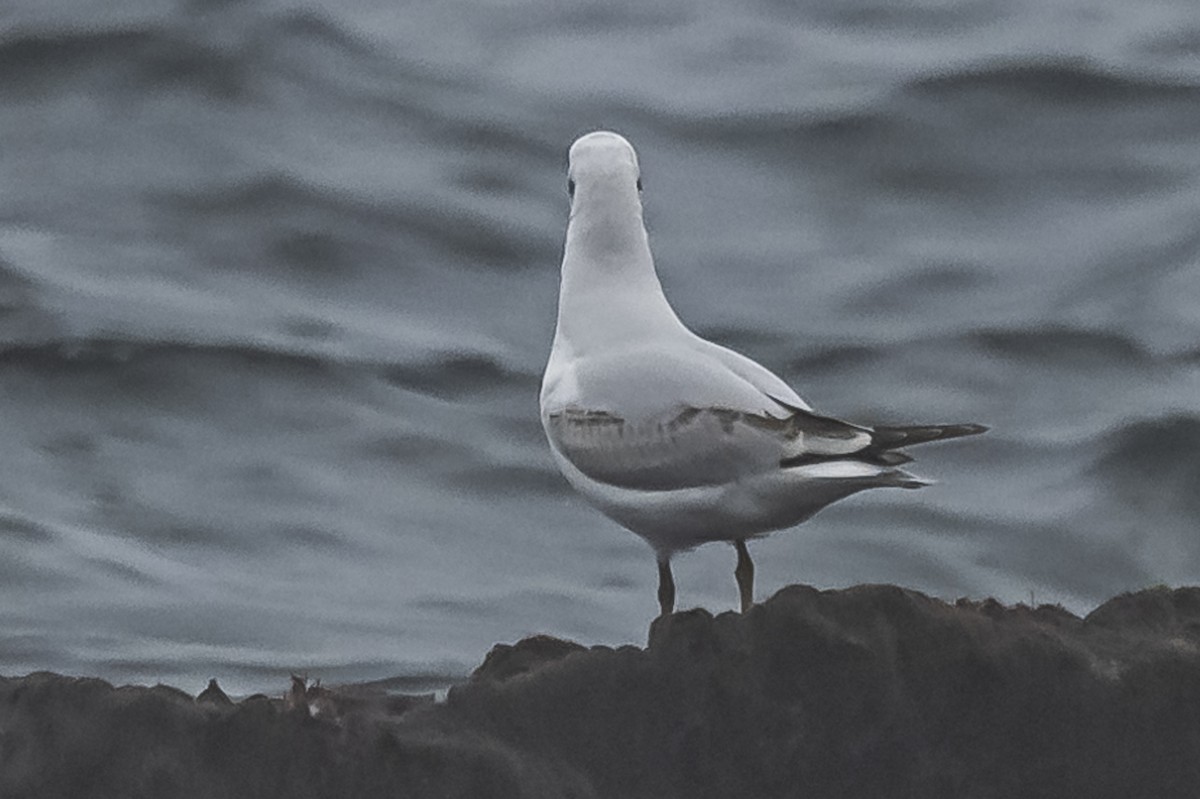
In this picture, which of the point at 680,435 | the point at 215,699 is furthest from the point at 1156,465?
the point at 215,699

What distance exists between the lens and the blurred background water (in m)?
10.7

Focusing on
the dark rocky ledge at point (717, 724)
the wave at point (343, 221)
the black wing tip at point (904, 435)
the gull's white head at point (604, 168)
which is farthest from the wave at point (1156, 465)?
the dark rocky ledge at point (717, 724)


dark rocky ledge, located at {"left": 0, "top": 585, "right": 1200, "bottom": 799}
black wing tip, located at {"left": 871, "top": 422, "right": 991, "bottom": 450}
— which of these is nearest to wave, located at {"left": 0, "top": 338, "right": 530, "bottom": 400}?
black wing tip, located at {"left": 871, "top": 422, "right": 991, "bottom": 450}

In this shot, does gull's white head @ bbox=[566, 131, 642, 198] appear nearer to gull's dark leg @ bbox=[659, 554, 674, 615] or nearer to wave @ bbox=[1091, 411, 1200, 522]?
gull's dark leg @ bbox=[659, 554, 674, 615]

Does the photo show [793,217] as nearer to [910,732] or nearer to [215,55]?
[215,55]

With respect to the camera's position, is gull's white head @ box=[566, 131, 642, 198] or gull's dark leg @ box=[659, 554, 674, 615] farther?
gull's white head @ box=[566, 131, 642, 198]

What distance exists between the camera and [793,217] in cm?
1511

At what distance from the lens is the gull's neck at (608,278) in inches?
231

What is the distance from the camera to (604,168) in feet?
20.0

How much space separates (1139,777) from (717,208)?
11.1 m

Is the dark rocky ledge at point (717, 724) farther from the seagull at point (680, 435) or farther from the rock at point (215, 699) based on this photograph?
the seagull at point (680, 435)

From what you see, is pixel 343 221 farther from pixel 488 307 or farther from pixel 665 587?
pixel 665 587

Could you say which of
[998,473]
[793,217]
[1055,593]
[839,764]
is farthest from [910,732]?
[793,217]

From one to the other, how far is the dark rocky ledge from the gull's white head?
2.05 metres
